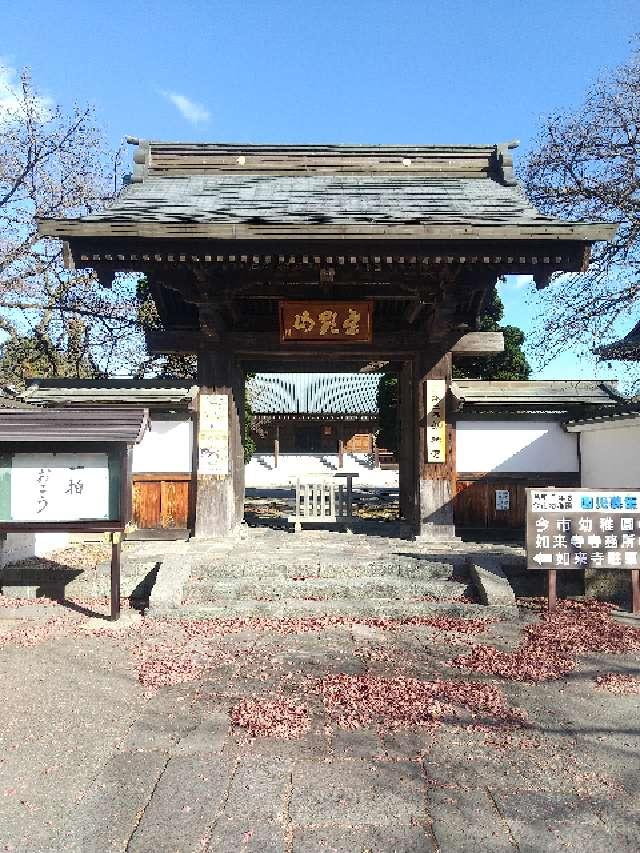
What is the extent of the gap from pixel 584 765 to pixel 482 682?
4.62ft

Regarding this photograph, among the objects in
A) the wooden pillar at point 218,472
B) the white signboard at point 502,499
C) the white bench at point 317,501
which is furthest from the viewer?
the white bench at point 317,501

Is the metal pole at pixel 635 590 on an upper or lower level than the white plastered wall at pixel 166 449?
lower

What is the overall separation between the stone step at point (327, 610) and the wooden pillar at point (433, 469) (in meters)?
2.60

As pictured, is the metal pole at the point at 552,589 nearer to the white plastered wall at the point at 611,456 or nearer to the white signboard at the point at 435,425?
the white plastered wall at the point at 611,456

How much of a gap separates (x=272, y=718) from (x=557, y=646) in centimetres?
341

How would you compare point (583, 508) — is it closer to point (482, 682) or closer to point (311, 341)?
point (482, 682)

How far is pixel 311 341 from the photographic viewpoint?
32.5ft

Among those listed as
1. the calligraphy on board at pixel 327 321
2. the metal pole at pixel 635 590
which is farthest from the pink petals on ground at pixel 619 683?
the calligraphy on board at pixel 327 321

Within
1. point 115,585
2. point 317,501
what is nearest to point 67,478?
point 115,585

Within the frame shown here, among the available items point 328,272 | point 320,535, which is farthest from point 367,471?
point 328,272

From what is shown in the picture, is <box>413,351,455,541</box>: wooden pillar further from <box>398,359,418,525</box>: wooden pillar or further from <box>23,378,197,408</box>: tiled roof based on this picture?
<box>23,378,197,408</box>: tiled roof

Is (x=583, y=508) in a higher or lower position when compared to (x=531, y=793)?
higher

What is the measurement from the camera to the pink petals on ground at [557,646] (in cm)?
539

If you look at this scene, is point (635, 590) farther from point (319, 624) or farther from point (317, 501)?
point (317, 501)
